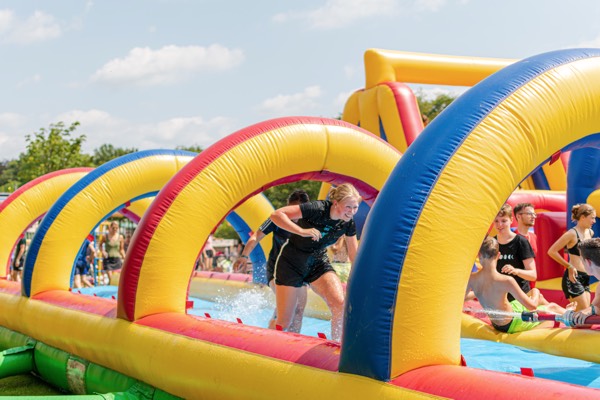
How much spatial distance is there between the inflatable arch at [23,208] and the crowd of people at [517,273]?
505 centimetres

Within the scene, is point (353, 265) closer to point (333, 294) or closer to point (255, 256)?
point (333, 294)

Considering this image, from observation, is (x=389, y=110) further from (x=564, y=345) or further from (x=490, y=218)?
(x=490, y=218)

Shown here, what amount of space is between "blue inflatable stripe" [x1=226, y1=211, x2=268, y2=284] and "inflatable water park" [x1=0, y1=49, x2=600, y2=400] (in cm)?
154

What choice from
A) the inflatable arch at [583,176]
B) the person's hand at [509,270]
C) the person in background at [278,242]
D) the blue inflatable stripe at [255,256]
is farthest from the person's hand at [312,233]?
the blue inflatable stripe at [255,256]

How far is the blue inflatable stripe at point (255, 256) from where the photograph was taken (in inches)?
341

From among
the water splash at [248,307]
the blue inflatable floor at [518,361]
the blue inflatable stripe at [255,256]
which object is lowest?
the water splash at [248,307]

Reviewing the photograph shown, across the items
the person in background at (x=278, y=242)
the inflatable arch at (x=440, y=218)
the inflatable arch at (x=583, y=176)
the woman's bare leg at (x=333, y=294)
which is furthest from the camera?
the inflatable arch at (x=583, y=176)

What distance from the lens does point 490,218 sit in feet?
8.81

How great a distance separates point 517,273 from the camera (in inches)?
200

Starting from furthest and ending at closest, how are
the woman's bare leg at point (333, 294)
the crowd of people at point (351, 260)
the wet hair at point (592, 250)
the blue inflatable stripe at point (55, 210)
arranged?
1. the blue inflatable stripe at point (55, 210)
2. the woman's bare leg at point (333, 294)
3. the crowd of people at point (351, 260)
4. the wet hair at point (592, 250)

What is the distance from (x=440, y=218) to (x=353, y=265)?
38 centimetres

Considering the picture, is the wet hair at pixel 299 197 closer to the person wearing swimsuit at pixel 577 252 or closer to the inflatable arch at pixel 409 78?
the person wearing swimsuit at pixel 577 252

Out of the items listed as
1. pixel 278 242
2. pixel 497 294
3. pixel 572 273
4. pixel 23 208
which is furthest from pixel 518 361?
pixel 23 208

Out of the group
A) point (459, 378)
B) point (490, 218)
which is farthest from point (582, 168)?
point (459, 378)
